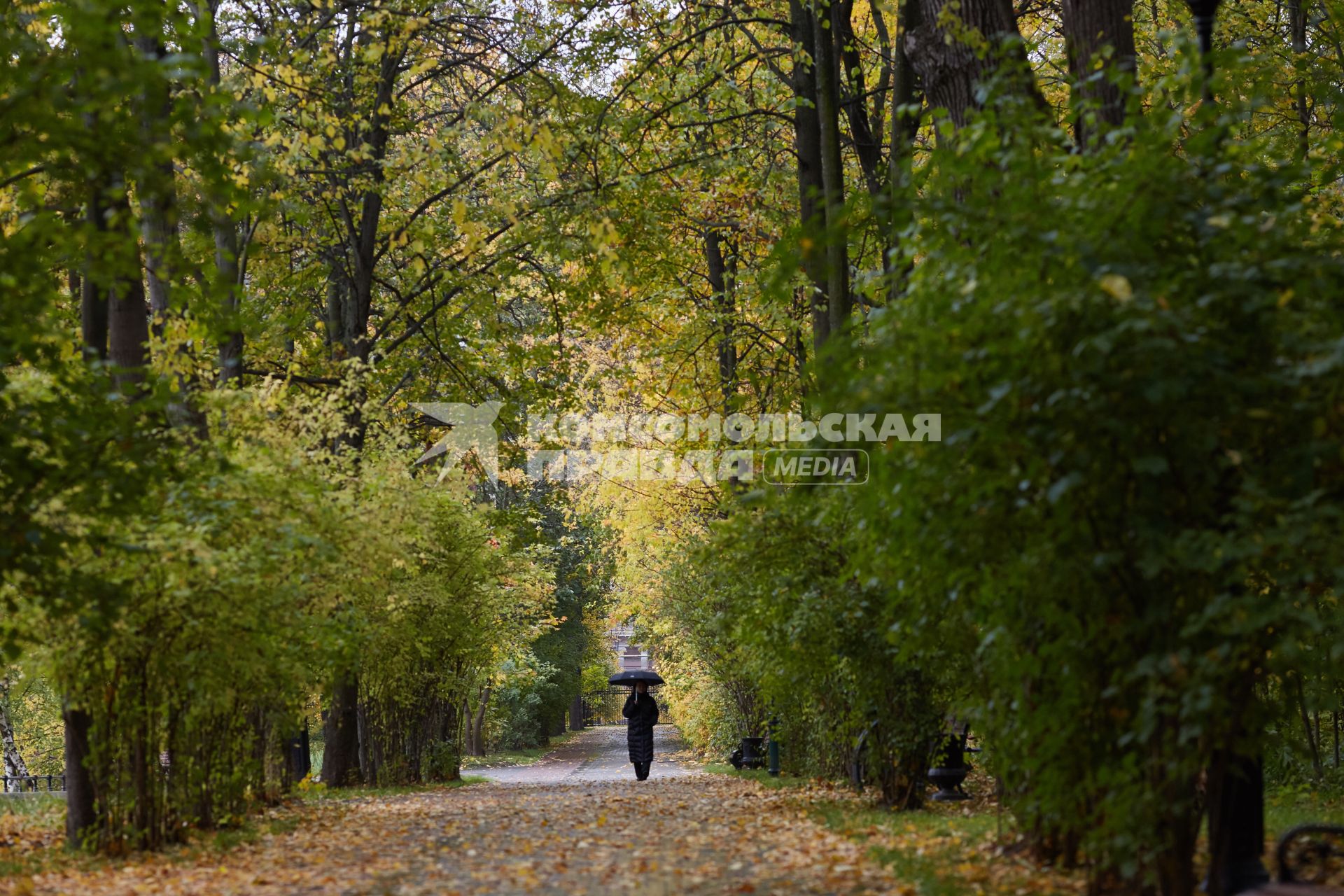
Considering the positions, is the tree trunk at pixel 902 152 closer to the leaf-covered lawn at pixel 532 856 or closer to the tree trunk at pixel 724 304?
the leaf-covered lawn at pixel 532 856

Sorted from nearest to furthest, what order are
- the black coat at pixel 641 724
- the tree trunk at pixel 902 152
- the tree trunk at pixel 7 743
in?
the tree trunk at pixel 902 152 < the black coat at pixel 641 724 < the tree trunk at pixel 7 743

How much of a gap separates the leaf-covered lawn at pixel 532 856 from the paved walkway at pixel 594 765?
29.6ft

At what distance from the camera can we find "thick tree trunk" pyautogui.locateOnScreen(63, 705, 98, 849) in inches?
363

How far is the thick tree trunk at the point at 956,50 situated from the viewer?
9.54 meters

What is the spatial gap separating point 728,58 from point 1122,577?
11.8m

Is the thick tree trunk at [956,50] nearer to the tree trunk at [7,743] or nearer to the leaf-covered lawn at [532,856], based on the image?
the leaf-covered lawn at [532,856]

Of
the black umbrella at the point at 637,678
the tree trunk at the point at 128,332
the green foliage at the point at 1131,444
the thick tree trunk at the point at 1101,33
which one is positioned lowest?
the black umbrella at the point at 637,678

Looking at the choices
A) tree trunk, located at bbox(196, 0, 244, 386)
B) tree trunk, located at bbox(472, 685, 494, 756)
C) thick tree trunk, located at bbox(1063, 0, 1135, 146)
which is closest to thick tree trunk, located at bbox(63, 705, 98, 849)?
tree trunk, located at bbox(196, 0, 244, 386)

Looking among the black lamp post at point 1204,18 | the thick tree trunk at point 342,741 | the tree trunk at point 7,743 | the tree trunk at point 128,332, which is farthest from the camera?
the tree trunk at point 7,743

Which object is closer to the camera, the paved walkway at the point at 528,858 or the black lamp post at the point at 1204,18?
the black lamp post at the point at 1204,18

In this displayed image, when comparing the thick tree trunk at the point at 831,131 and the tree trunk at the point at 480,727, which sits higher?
the thick tree trunk at the point at 831,131

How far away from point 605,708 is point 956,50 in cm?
7050

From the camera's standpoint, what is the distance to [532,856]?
8672mm

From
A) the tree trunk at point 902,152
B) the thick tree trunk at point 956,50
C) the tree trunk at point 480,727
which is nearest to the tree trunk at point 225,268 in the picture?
the tree trunk at point 902,152
